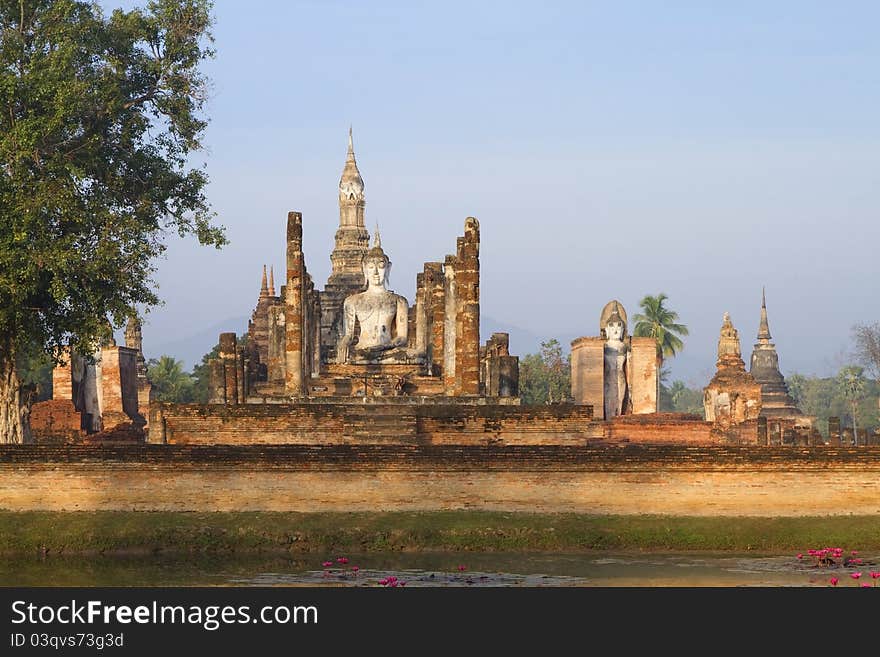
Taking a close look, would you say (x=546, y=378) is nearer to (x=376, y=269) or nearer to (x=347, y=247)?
(x=347, y=247)

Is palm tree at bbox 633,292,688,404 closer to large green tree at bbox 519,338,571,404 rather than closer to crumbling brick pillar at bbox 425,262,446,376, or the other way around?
large green tree at bbox 519,338,571,404

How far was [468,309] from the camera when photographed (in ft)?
115

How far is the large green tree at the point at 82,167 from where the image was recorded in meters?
26.9

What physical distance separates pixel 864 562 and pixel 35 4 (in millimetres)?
16960

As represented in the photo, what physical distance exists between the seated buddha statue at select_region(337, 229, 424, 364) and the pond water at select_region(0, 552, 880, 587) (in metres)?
20.0

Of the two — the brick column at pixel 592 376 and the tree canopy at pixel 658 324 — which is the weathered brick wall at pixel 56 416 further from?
the tree canopy at pixel 658 324

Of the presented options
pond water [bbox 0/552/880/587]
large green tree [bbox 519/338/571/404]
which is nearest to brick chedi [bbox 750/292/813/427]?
large green tree [bbox 519/338/571/404]

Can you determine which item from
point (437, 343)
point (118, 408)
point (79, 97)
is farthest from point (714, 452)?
point (118, 408)

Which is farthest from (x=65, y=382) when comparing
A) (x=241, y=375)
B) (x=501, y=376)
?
(x=501, y=376)

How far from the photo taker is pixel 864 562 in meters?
21.8

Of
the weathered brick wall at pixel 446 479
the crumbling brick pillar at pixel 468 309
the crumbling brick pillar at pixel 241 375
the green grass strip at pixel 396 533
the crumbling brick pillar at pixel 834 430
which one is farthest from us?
the crumbling brick pillar at pixel 241 375

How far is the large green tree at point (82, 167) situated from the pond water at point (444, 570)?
5792 millimetres

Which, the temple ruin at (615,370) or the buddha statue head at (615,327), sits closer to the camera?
the temple ruin at (615,370)

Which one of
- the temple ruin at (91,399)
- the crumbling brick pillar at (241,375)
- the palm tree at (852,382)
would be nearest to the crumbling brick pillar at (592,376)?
the crumbling brick pillar at (241,375)
